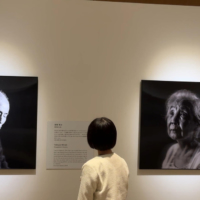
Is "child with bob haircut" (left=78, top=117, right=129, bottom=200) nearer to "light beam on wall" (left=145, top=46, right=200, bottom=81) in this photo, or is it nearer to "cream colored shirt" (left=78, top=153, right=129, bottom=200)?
"cream colored shirt" (left=78, top=153, right=129, bottom=200)

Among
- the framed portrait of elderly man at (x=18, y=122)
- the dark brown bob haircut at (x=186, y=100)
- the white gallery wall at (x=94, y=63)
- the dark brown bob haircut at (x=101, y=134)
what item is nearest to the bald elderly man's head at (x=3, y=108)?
the framed portrait of elderly man at (x=18, y=122)

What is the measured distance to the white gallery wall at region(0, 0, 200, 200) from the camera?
2.71 m

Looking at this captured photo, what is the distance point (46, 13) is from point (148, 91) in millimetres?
1257

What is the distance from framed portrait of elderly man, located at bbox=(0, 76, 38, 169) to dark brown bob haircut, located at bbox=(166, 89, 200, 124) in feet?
4.39

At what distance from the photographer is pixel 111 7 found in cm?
279

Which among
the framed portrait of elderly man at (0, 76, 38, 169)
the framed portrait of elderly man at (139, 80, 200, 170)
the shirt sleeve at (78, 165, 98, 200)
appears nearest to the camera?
the shirt sleeve at (78, 165, 98, 200)

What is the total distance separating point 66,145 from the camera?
8.98 feet

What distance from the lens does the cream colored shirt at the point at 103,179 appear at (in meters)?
1.66

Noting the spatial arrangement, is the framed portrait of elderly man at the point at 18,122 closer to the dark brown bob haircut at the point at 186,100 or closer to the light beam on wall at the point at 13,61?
the light beam on wall at the point at 13,61

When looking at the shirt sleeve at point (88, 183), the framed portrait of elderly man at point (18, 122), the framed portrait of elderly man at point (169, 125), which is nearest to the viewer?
the shirt sleeve at point (88, 183)

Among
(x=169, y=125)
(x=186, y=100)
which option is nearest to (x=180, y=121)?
(x=169, y=125)

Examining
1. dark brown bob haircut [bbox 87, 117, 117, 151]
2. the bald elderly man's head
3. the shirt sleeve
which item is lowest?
the shirt sleeve

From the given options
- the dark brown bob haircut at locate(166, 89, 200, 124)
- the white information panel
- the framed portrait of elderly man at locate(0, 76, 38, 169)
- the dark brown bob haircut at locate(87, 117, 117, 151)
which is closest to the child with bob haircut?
the dark brown bob haircut at locate(87, 117, 117, 151)

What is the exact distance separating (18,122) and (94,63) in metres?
0.93
